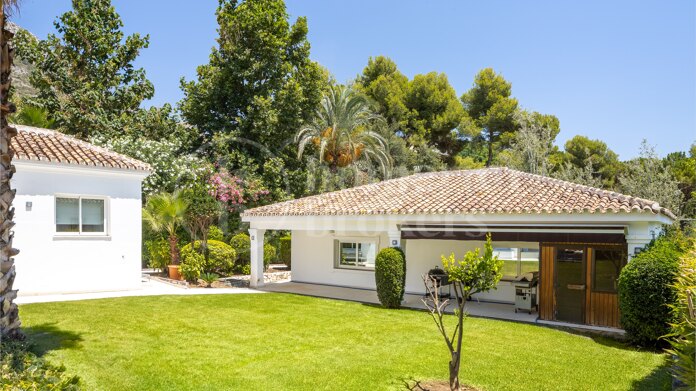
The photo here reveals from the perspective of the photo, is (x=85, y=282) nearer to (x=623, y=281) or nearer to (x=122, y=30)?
(x=623, y=281)

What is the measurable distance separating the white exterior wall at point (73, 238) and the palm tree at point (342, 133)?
49.6 ft

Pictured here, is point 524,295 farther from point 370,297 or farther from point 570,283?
point 370,297

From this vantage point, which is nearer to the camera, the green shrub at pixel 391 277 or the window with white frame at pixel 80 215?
the green shrub at pixel 391 277

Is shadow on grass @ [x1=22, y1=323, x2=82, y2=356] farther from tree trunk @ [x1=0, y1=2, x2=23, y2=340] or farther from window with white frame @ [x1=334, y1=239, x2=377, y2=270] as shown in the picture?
window with white frame @ [x1=334, y1=239, x2=377, y2=270]

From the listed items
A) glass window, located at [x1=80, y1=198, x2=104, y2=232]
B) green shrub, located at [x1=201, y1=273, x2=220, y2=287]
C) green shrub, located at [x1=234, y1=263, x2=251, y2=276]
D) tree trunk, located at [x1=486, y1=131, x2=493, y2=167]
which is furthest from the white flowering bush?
tree trunk, located at [x1=486, y1=131, x2=493, y2=167]

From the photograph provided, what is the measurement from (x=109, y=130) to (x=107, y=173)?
14.2 metres

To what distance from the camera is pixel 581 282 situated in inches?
555

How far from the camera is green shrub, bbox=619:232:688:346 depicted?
11.1m

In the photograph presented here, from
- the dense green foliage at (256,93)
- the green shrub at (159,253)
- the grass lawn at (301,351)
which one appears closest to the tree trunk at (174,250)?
the green shrub at (159,253)

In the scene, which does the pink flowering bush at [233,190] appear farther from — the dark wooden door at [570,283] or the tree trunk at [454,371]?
the tree trunk at [454,371]

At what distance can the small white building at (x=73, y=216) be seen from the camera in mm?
15609

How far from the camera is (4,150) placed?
802 cm

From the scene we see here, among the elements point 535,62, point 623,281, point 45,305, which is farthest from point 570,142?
point 45,305

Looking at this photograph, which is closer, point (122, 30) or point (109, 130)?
point (109, 130)
